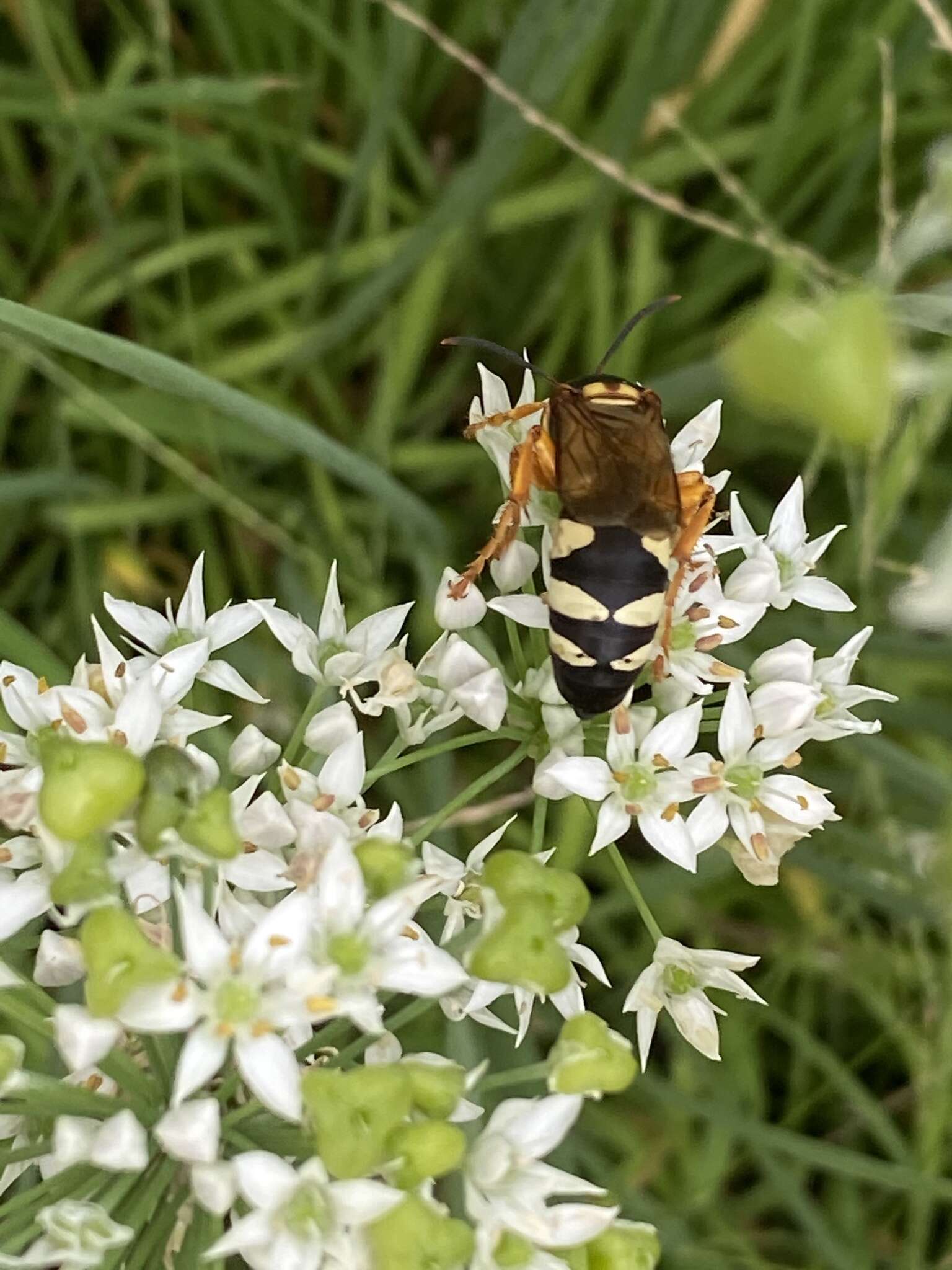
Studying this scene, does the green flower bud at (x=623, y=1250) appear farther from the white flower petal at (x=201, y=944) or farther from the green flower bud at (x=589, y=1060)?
the white flower petal at (x=201, y=944)

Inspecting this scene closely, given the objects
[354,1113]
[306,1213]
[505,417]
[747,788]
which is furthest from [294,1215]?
[505,417]

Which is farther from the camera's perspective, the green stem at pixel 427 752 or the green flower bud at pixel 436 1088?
the green stem at pixel 427 752

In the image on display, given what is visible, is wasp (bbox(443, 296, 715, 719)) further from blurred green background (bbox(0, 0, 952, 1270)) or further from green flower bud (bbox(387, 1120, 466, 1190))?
blurred green background (bbox(0, 0, 952, 1270))

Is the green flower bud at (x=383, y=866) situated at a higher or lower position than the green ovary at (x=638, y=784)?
higher

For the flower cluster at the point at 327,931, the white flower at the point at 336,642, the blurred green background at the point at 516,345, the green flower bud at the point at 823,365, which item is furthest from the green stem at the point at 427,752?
the green flower bud at the point at 823,365

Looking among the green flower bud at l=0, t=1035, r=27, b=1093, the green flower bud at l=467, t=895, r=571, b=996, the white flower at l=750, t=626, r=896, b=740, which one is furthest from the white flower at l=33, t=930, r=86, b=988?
the white flower at l=750, t=626, r=896, b=740

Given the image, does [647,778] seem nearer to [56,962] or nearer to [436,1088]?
[436,1088]
